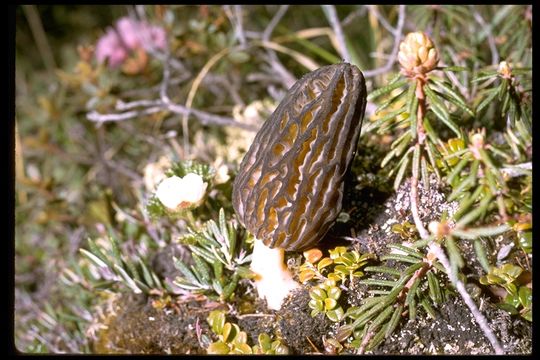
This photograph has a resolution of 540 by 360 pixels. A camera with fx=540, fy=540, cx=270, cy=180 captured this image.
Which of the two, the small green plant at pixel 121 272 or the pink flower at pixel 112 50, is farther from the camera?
the pink flower at pixel 112 50

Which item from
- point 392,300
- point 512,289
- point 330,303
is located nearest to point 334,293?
point 330,303

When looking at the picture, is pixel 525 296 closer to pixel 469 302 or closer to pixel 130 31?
pixel 469 302

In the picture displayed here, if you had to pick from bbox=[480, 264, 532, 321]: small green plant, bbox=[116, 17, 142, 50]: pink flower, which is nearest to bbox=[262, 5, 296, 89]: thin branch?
bbox=[116, 17, 142, 50]: pink flower

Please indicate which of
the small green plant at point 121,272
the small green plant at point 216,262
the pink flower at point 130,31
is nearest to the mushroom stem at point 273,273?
the small green plant at point 216,262

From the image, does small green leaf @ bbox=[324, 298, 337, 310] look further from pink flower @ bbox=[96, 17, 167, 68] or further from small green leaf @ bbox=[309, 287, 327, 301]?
pink flower @ bbox=[96, 17, 167, 68]

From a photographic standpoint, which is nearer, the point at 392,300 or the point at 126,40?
the point at 392,300

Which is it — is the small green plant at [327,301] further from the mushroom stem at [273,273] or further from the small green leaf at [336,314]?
the mushroom stem at [273,273]
